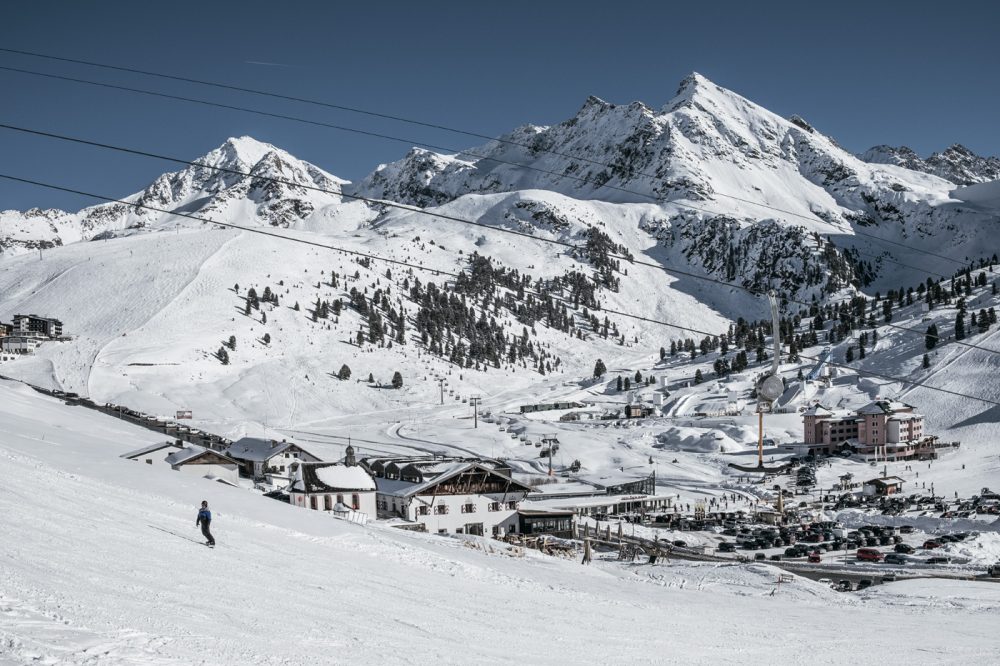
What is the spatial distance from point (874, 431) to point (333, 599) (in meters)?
Answer: 87.6

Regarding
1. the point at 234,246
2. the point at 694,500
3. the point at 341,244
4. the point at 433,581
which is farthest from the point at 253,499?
the point at 341,244

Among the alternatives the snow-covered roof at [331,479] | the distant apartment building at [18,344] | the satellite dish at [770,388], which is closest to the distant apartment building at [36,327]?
the distant apartment building at [18,344]

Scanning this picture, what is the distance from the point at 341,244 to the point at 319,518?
17699 centimetres

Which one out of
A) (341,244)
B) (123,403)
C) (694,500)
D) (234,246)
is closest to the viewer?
(694,500)

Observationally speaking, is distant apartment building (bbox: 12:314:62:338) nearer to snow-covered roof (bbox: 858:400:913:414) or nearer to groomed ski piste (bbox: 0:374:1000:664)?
groomed ski piste (bbox: 0:374:1000:664)

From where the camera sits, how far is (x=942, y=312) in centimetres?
13900

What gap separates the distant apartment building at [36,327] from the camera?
121938 millimetres

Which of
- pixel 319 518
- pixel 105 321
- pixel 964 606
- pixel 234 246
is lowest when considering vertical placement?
pixel 964 606

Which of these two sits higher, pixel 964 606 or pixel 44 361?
pixel 44 361

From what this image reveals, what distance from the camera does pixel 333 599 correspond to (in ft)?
48.1

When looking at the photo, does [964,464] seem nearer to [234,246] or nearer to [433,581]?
[433,581]

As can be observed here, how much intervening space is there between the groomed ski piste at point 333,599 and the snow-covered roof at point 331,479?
1362cm

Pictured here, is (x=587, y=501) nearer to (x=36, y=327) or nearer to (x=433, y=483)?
(x=433, y=483)

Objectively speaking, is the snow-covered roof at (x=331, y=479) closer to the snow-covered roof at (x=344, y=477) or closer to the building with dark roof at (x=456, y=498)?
the snow-covered roof at (x=344, y=477)
